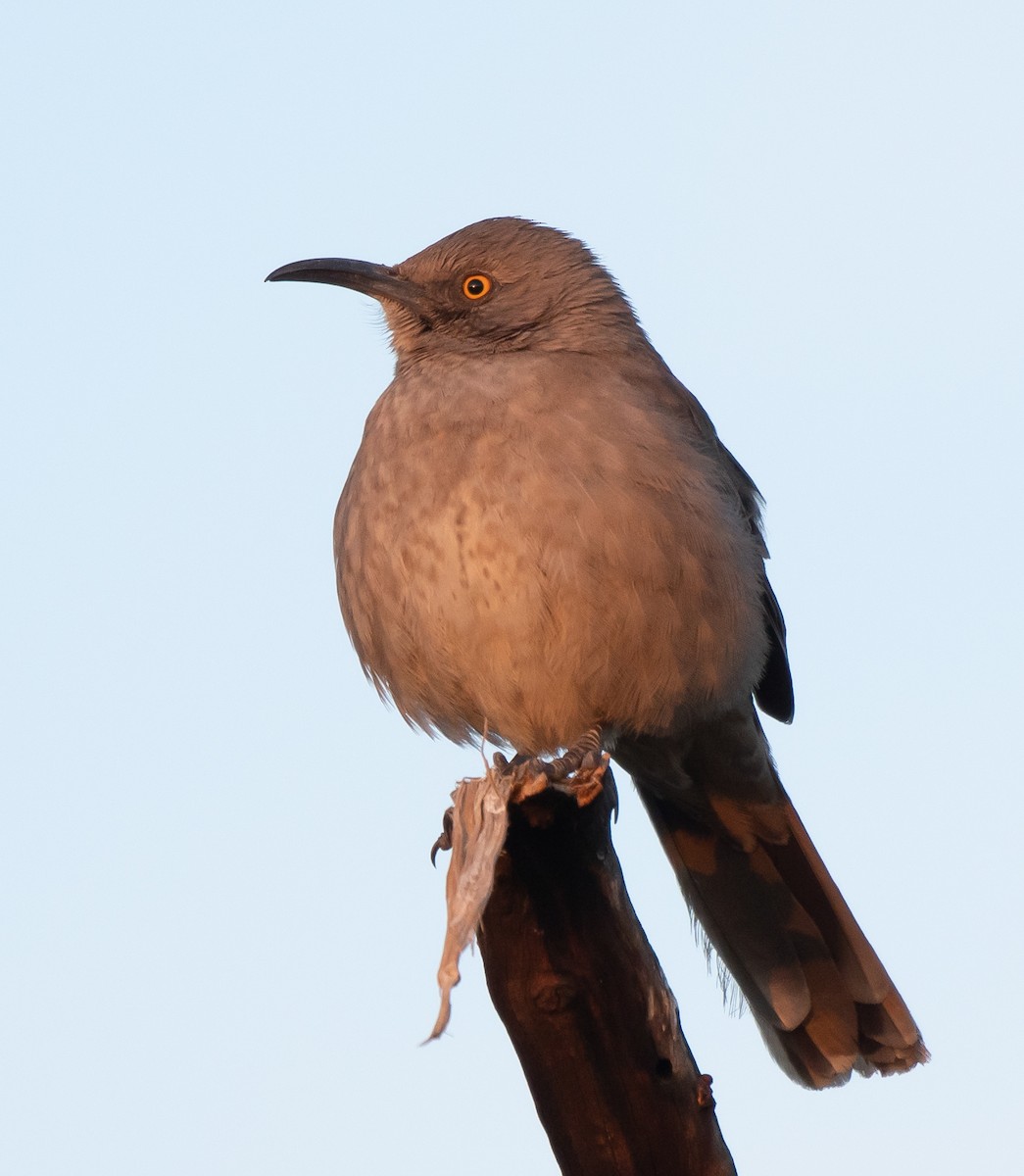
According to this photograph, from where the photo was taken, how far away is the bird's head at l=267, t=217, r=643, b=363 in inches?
260

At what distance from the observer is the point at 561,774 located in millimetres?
4535

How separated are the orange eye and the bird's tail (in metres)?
2.09

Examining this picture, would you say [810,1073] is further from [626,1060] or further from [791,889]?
[626,1060]

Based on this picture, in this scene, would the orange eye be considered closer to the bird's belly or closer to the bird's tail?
the bird's belly

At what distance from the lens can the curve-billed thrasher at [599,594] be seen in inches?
217

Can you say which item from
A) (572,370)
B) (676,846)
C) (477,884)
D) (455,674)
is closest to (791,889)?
(676,846)

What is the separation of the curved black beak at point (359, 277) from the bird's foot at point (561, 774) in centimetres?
256

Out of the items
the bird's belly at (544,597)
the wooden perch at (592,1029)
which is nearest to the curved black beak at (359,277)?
the bird's belly at (544,597)

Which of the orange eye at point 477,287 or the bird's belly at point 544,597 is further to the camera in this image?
the orange eye at point 477,287

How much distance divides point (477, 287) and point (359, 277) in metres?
0.57

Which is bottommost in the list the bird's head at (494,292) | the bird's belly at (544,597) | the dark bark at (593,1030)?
the dark bark at (593,1030)

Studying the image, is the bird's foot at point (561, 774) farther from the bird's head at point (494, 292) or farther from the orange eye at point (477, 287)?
the orange eye at point (477, 287)

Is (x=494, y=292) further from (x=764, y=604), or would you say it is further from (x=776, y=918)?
(x=776, y=918)

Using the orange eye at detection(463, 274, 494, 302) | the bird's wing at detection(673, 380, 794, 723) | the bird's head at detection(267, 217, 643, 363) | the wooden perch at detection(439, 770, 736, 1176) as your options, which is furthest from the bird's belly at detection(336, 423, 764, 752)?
the wooden perch at detection(439, 770, 736, 1176)
